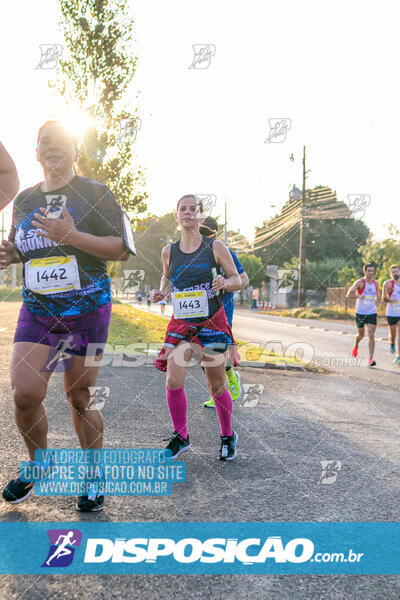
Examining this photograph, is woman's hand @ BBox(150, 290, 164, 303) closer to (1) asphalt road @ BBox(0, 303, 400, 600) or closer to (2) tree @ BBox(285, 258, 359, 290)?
(1) asphalt road @ BBox(0, 303, 400, 600)

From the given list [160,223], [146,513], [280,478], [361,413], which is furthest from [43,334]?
[160,223]

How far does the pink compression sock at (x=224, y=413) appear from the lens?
4039 mm

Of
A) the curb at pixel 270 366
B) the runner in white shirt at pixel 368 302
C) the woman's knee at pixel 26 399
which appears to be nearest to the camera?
the woman's knee at pixel 26 399

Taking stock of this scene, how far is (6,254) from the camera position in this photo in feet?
9.55

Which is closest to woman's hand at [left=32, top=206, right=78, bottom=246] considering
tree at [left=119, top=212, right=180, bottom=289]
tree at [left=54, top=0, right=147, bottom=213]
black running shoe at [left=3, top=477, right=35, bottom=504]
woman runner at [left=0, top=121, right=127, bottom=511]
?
woman runner at [left=0, top=121, right=127, bottom=511]

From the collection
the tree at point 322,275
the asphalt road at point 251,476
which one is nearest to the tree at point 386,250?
the tree at point 322,275

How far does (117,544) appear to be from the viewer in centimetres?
249

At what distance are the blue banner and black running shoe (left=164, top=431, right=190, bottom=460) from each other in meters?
1.19

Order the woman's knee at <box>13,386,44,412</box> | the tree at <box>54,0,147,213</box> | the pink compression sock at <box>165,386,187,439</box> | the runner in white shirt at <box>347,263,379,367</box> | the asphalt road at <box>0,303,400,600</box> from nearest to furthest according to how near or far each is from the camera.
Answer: the asphalt road at <box>0,303,400,600</box>
the woman's knee at <box>13,386,44,412</box>
the pink compression sock at <box>165,386,187,439</box>
the runner in white shirt at <box>347,263,379,367</box>
the tree at <box>54,0,147,213</box>

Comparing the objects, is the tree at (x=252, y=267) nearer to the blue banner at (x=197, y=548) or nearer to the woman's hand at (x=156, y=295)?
the woman's hand at (x=156, y=295)

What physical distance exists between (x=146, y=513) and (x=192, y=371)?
5932mm

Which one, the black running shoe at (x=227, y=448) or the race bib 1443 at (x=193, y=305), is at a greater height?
the race bib 1443 at (x=193, y=305)

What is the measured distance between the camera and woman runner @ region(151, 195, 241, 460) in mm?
3982

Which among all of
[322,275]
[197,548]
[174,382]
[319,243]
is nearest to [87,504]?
[197,548]
